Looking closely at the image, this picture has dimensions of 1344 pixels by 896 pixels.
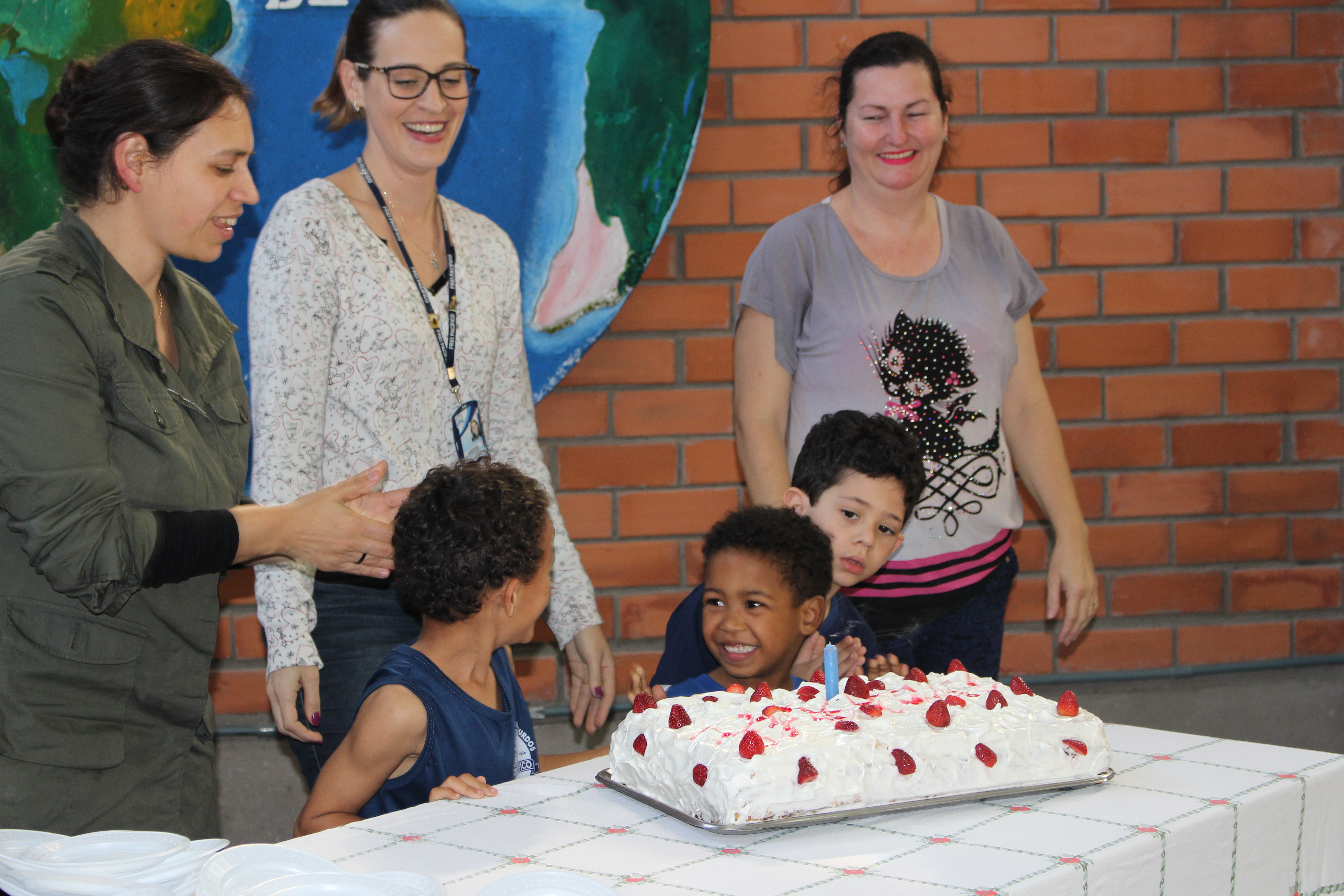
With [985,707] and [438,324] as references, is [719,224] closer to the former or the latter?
[438,324]

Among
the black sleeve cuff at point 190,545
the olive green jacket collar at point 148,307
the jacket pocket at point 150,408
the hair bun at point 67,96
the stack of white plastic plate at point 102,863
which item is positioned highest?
the hair bun at point 67,96

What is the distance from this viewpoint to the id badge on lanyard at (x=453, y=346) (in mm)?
1881

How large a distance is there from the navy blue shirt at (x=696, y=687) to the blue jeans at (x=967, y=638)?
41 cm

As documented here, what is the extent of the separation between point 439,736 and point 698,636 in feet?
1.76

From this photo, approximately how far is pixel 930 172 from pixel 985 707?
3.54 ft

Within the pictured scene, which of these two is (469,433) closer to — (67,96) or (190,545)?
(190,545)

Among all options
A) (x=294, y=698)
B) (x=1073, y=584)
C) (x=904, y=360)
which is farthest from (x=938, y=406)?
(x=294, y=698)

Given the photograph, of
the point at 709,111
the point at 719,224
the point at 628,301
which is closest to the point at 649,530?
the point at 628,301

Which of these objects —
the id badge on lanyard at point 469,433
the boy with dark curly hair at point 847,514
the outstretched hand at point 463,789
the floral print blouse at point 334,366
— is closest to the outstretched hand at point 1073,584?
the boy with dark curly hair at point 847,514

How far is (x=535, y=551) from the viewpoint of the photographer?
1.71 metres

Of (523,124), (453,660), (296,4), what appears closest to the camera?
(453,660)

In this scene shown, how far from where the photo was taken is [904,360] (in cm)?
209

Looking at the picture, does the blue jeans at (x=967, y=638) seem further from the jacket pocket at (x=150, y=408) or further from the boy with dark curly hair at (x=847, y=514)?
the jacket pocket at (x=150, y=408)

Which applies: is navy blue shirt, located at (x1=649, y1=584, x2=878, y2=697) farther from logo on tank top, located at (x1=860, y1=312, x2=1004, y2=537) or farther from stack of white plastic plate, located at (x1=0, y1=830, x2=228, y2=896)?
stack of white plastic plate, located at (x1=0, y1=830, x2=228, y2=896)
